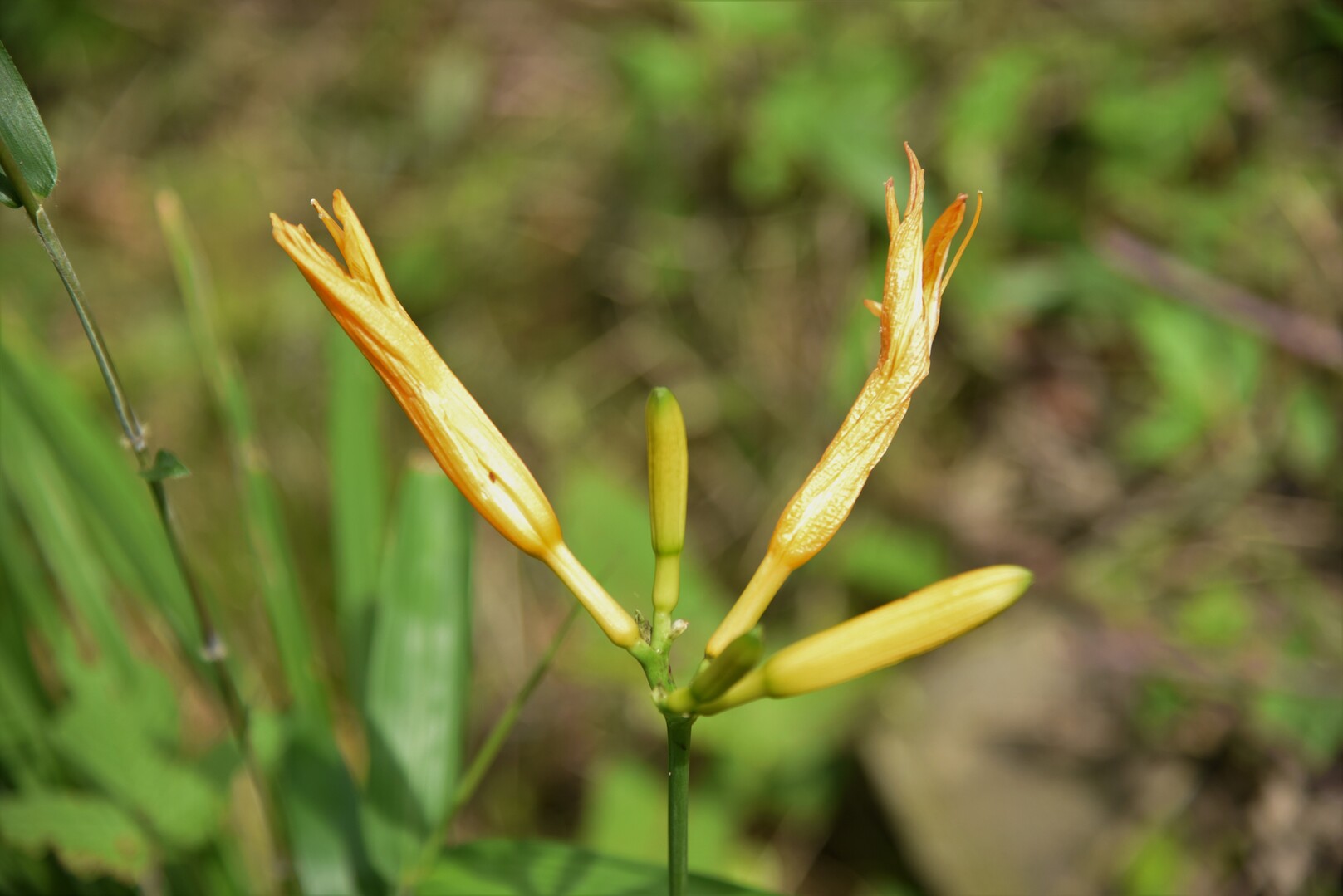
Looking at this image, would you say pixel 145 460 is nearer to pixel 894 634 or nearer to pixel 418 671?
pixel 418 671

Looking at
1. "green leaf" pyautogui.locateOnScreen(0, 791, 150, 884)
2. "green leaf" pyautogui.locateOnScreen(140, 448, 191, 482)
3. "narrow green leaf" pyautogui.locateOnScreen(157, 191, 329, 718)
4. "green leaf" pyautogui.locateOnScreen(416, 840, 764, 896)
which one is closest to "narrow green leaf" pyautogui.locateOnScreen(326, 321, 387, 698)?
"narrow green leaf" pyautogui.locateOnScreen(157, 191, 329, 718)

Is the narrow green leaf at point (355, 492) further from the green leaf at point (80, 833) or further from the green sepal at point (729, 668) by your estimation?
the green sepal at point (729, 668)

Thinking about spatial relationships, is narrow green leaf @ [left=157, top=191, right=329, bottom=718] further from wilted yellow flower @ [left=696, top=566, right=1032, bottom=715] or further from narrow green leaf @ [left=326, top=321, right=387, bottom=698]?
wilted yellow flower @ [left=696, top=566, right=1032, bottom=715]

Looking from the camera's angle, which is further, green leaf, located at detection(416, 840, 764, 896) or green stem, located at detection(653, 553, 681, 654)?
green leaf, located at detection(416, 840, 764, 896)

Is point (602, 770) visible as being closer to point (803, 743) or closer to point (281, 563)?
point (803, 743)

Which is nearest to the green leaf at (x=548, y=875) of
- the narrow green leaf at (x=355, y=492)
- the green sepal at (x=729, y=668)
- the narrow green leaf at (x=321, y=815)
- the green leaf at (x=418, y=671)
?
the green leaf at (x=418, y=671)

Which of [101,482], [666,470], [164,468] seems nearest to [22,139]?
[164,468]
